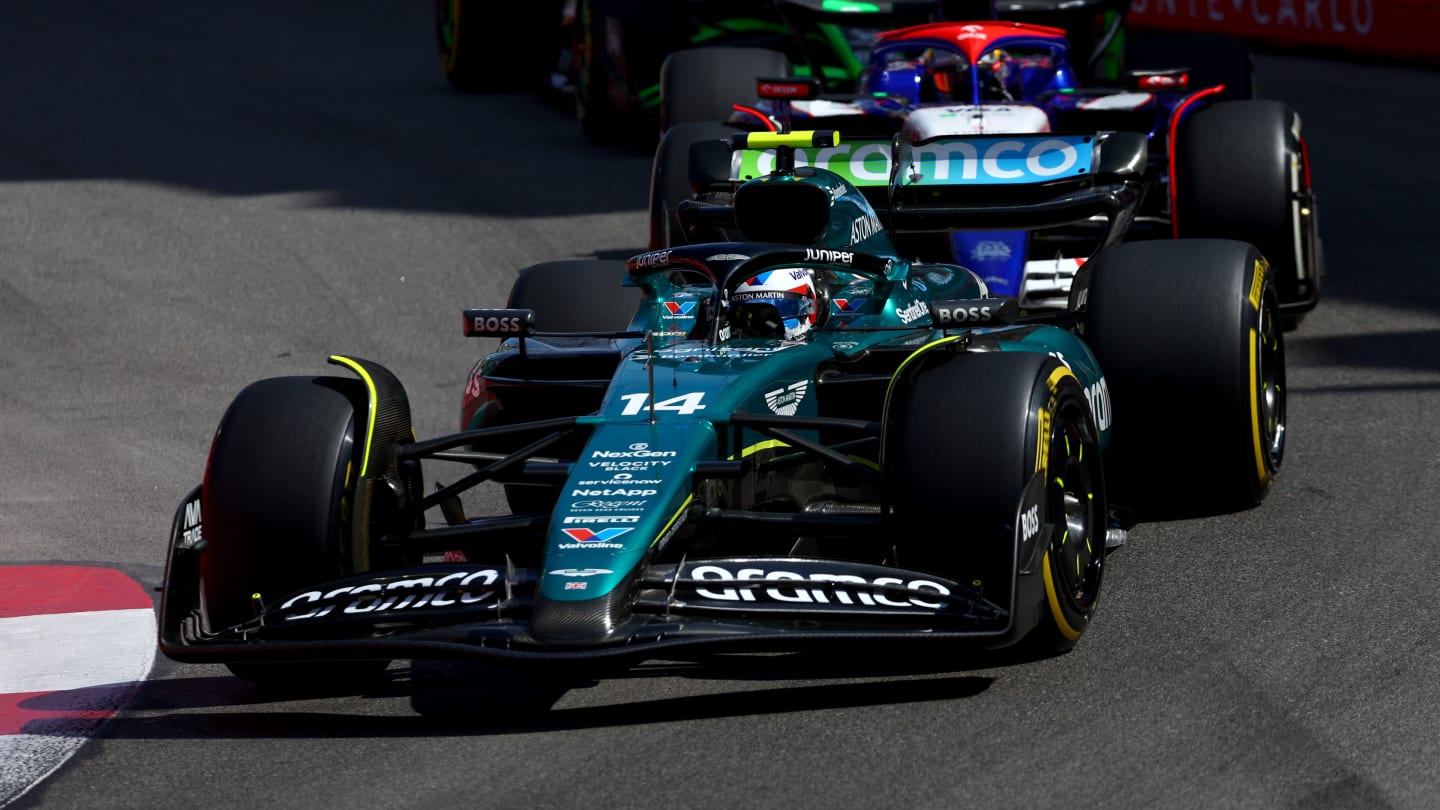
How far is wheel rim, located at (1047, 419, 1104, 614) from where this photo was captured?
5660 millimetres

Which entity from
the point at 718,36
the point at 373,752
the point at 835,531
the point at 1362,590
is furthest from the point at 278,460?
the point at 718,36

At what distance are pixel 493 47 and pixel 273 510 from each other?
12680 mm

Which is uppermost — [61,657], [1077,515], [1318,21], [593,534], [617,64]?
[617,64]

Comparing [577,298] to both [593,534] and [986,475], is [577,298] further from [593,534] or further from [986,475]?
[986,475]

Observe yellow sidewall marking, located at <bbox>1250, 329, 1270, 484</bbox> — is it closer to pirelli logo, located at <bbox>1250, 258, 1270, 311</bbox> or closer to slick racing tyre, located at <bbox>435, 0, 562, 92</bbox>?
pirelli logo, located at <bbox>1250, 258, 1270, 311</bbox>

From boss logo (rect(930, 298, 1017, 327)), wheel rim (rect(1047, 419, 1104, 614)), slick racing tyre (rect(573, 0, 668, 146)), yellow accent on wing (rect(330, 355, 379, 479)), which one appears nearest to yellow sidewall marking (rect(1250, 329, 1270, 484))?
wheel rim (rect(1047, 419, 1104, 614))

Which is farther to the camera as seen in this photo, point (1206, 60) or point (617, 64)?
point (617, 64)

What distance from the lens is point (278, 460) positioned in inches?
222

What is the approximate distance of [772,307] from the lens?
261 inches

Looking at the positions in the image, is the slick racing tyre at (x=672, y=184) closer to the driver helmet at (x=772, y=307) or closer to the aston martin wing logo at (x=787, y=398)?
the driver helmet at (x=772, y=307)

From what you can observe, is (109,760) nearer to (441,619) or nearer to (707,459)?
(441,619)

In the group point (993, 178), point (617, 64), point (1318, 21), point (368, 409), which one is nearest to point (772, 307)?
point (368, 409)

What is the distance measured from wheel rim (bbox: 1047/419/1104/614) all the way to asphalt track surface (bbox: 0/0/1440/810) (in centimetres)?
18

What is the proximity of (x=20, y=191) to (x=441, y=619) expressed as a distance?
1012cm
